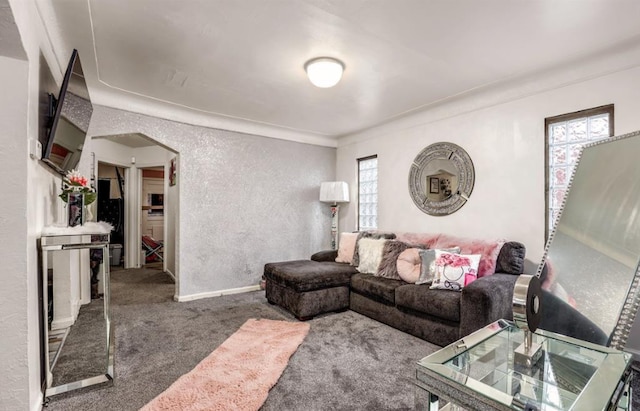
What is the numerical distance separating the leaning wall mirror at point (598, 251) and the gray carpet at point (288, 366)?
105 centimetres

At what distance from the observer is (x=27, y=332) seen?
4.98ft

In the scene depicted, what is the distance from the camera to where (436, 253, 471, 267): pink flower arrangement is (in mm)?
2765

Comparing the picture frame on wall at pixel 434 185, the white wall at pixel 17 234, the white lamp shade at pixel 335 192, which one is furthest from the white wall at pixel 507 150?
the white wall at pixel 17 234

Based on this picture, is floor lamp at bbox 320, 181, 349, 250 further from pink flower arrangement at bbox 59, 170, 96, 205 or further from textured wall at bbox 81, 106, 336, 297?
pink flower arrangement at bbox 59, 170, 96, 205

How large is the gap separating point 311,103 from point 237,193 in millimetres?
1630

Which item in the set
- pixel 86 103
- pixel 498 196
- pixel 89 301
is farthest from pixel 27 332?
pixel 498 196

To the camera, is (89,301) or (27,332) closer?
(27,332)

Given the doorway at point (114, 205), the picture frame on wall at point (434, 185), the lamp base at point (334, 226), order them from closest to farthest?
the picture frame on wall at point (434, 185), the lamp base at point (334, 226), the doorway at point (114, 205)

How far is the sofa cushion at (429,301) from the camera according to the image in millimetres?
2482

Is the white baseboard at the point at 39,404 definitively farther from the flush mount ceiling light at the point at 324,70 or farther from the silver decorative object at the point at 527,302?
the flush mount ceiling light at the point at 324,70

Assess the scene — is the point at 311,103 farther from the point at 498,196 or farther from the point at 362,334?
the point at 362,334

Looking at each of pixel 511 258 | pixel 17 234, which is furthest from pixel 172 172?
pixel 511 258

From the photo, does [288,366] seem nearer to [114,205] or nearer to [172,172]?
[172,172]

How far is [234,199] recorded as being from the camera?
4270 mm
